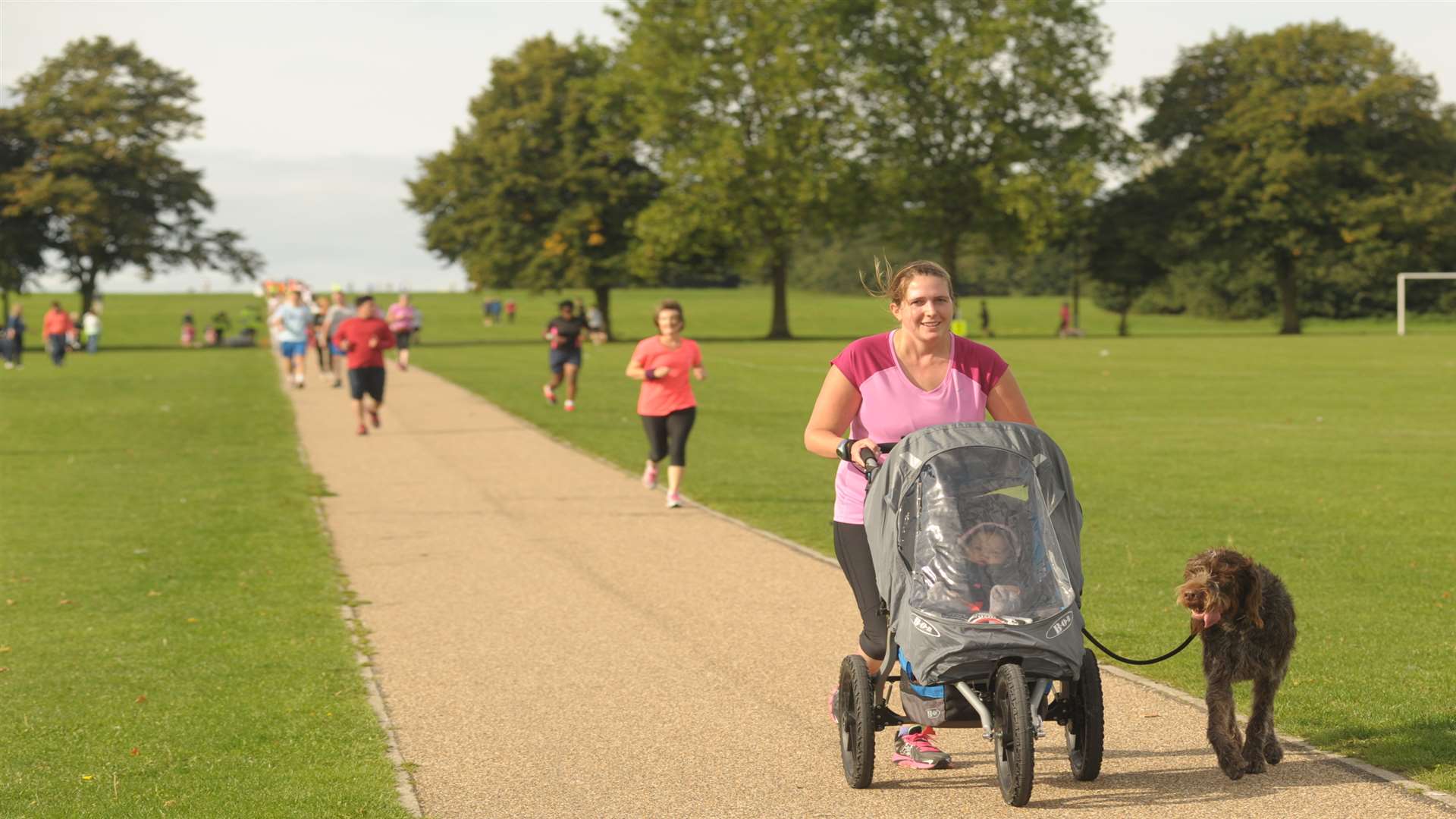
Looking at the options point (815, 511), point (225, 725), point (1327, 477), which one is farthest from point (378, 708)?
point (1327, 477)

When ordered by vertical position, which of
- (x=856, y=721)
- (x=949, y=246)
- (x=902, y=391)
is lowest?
(x=856, y=721)

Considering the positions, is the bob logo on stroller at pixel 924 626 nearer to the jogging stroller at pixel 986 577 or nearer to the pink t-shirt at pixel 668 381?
the jogging stroller at pixel 986 577

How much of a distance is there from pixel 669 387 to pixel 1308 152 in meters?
64.7

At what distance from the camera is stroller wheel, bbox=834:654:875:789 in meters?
5.63

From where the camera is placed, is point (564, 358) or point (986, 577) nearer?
point (986, 577)

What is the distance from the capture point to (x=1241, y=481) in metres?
16.1

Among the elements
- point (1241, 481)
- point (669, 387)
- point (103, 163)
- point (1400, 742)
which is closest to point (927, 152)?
point (103, 163)

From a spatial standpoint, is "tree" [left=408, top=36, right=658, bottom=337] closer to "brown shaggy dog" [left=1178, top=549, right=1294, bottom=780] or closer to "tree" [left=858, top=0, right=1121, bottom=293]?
"tree" [left=858, top=0, right=1121, bottom=293]

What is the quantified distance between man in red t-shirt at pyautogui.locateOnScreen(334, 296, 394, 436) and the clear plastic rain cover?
16432 mm

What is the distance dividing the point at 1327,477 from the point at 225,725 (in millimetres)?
12593

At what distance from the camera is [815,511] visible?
1409 centimetres

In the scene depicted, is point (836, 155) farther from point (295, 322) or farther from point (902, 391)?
point (902, 391)

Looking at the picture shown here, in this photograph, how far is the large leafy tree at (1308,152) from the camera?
2781 inches

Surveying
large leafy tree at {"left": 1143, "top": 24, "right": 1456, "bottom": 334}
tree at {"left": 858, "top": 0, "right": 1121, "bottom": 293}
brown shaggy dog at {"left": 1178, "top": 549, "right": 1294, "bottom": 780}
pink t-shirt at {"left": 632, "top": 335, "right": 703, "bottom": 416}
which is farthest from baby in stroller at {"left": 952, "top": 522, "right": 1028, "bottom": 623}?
large leafy tree at {"left": 1143, "top": 24, "right": 1456, "bottom": 334}
